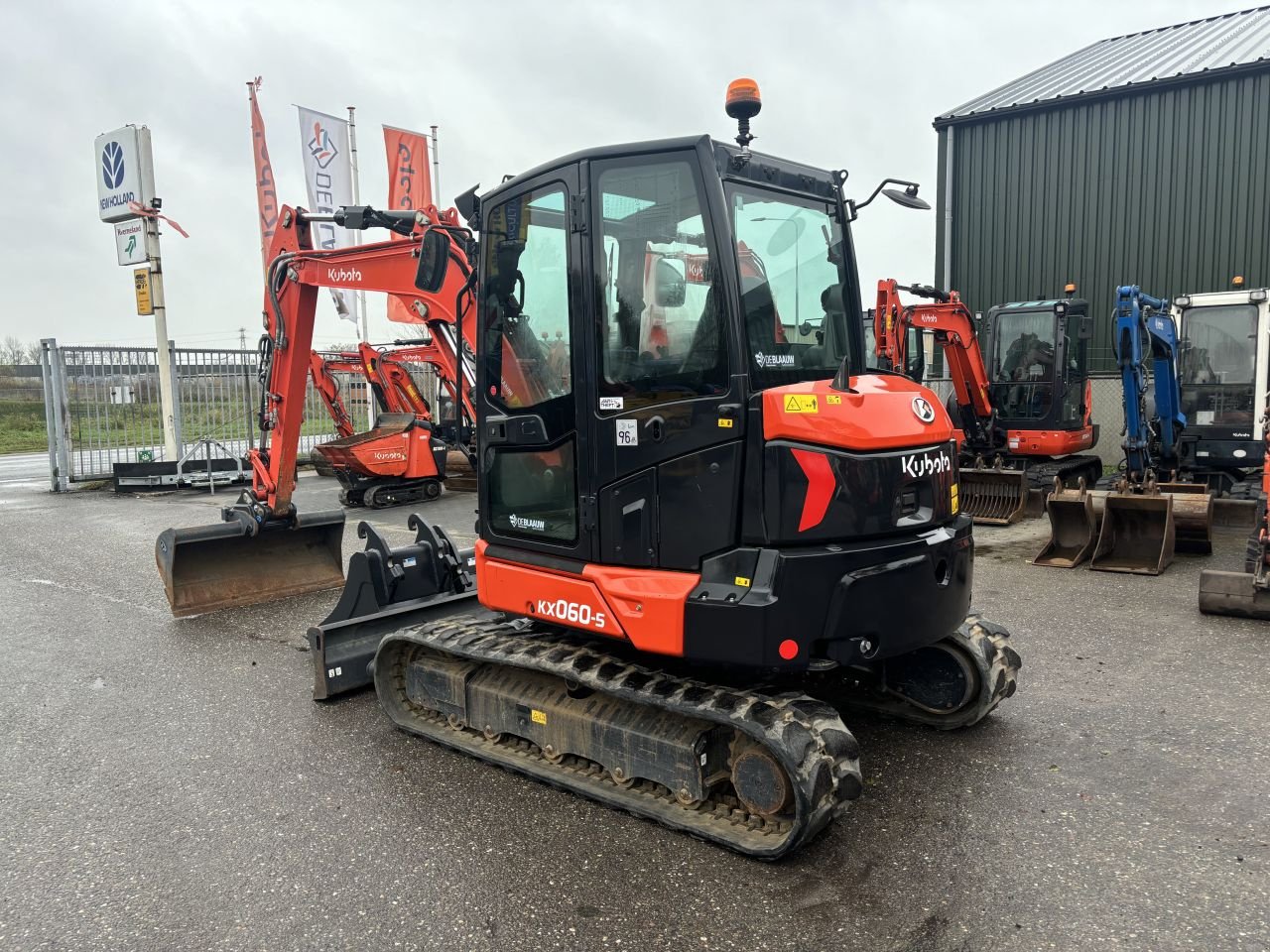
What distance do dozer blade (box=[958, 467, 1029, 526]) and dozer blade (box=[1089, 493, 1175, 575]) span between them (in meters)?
2.18

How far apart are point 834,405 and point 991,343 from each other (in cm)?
1063

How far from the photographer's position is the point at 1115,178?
52.5ft

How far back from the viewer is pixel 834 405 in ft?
11.1

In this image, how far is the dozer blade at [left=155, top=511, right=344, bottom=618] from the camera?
7137 millimetres

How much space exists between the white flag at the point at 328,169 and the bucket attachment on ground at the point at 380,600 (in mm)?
14928

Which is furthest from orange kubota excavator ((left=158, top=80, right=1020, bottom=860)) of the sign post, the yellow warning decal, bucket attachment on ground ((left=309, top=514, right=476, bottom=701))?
the sign post

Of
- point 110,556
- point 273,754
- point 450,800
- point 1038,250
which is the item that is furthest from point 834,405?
point 1038,250

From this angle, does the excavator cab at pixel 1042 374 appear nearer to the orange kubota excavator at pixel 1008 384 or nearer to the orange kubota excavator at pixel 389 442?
the orange kubota excavator at pixel 1008 384

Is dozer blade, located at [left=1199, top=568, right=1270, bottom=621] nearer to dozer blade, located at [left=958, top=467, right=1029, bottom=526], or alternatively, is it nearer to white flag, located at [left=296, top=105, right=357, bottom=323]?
dozer blade, located at [left=958, top=467, right=1029, bottom=526]

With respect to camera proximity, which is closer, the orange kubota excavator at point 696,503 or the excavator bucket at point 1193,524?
the orange kubota excavator at point 696,503

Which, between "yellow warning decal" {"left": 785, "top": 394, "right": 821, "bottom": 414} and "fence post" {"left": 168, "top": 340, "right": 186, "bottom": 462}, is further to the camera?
"fence post" {"left": 168, "top": 340, "right": 186, "bottom": 462}

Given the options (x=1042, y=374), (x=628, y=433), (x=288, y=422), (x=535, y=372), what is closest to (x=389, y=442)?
(x=288, y=422)

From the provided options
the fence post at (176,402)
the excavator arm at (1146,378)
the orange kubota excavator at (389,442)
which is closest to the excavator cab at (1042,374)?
the excavator arm at (1146,378)

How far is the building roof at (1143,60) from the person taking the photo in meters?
15.7
